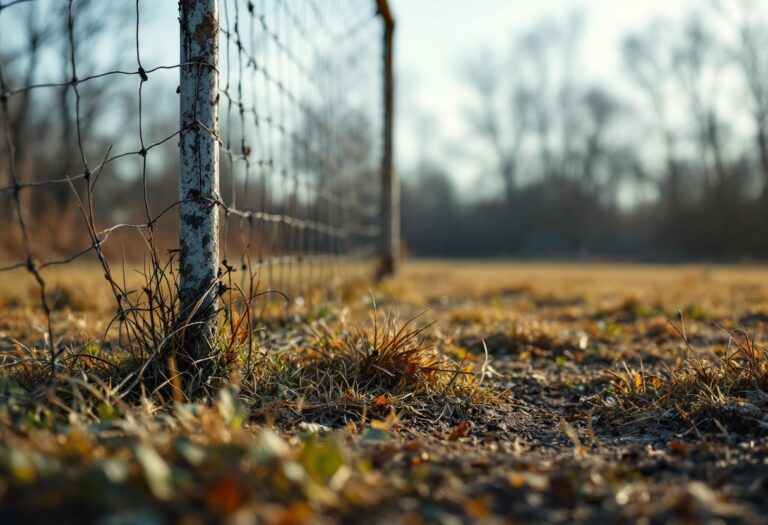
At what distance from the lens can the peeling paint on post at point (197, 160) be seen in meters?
1.99

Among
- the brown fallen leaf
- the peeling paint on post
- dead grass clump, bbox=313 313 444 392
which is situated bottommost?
the brown fallen leaf

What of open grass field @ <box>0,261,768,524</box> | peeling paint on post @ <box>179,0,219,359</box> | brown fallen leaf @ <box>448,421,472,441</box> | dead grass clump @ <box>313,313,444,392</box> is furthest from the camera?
dead grass clump @ <box>313,313,444,392</box>

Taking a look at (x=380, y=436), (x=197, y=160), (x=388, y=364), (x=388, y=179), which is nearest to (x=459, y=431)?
(x=380, y=436)

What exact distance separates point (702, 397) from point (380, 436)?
1.05 m

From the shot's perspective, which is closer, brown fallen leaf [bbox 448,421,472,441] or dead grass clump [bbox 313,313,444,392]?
brown fallen leaf [bbox 448,421,472,441]

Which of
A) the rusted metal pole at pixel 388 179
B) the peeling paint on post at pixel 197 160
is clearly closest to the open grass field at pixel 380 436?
the peeling paint on post at pixel 197 160

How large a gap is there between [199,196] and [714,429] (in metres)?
1.69

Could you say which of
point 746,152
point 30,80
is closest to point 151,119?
point 30,80

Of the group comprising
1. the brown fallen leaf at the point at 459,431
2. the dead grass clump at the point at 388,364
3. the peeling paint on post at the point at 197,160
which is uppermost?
the peeling paint on post at the point at 197,160

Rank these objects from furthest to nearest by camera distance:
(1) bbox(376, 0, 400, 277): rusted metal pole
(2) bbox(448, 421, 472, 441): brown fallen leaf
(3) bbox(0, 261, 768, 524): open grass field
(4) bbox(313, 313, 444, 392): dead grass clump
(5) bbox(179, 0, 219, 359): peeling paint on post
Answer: (1) bbox(376, 0, 400, 277): rusted metal pole → (4) bbox(313, 313, 444, 392): dead grass clump → (5) bbox(179, 0, 219, 359): peeling paint on post → (2) bbox(448, 421, 472, 441): brown fallen leaf → (3) bbox(0, 261, 768, 524): open grass field

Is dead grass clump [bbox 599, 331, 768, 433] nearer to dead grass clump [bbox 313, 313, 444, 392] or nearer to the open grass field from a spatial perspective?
the open grass field

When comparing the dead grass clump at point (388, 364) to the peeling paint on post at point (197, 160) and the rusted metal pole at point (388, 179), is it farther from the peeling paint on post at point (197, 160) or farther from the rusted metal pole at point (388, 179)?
the rusted metal pole at point (388, 179)

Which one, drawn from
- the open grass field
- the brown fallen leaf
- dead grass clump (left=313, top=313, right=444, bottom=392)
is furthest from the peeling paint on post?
the brown fallen leaf

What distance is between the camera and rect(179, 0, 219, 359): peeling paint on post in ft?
6.54
